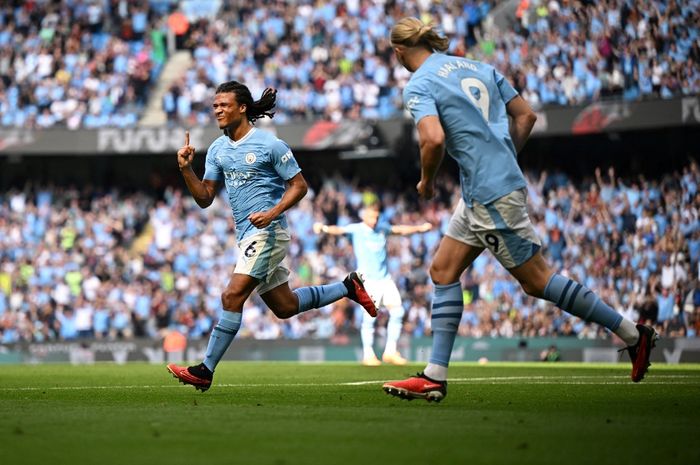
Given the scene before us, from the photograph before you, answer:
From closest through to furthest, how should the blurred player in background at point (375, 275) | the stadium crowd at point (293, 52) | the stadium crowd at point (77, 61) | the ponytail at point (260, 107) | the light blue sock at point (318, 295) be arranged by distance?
the ponytail at point (260, 107) → the light blue sock at point (318, 295) → the blurred player in background at point (375, 275) → the stadium crowd at point (293, 52) → the stadium crowd at point (77, 61)

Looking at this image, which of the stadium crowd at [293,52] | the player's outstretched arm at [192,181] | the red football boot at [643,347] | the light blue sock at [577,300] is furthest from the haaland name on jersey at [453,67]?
the stadium crowd at [293,52]

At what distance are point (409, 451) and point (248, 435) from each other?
1060 mm

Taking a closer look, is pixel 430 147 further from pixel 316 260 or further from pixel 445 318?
pixel 316 260

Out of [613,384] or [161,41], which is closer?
[613,384]

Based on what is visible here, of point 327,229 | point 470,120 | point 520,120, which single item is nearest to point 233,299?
point 470,120

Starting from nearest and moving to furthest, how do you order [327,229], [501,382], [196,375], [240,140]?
[196,375]
[240,140]
[501,382]
[327,229]

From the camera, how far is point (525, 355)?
2297cm

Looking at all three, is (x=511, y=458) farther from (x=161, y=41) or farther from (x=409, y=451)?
(x=161, y=41)

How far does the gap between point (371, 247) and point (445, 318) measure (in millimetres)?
10231

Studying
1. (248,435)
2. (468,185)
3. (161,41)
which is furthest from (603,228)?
(248,435)

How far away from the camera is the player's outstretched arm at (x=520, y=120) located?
845cm

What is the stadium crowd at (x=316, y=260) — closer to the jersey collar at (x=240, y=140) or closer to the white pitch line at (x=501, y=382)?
the white pitch line at (x=501, y=382)

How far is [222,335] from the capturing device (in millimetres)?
10102

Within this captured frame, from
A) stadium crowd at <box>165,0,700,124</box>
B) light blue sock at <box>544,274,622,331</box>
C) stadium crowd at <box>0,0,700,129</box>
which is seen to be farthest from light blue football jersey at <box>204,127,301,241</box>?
stadium crowd at <box>0,0,700,129</box>
